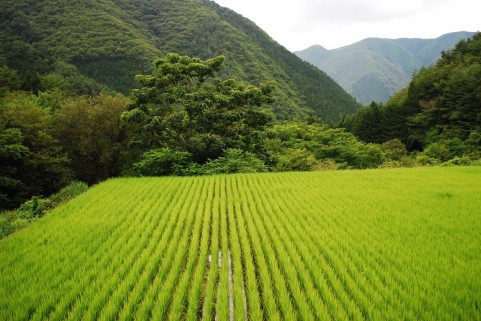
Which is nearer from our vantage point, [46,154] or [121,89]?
[46,154]

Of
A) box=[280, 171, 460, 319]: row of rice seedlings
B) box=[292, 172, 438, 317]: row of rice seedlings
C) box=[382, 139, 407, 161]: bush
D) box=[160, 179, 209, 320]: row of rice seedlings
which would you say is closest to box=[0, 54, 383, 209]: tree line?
box=[382, 139, 407, 161]: bush

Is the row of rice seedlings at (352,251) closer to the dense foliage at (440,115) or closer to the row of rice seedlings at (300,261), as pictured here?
the row of rice seedlings at (300,261)

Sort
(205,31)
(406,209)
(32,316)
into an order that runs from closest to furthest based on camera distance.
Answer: (32,316) → (406,209) → (205,31)

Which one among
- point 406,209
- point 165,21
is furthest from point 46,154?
point 165,21

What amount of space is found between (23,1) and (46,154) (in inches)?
2736

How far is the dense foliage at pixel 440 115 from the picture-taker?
25.1 m

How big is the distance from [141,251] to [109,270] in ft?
3.17

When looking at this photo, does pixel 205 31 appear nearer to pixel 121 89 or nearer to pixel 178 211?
pixel 121 89

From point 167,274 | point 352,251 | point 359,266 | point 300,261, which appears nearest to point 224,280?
point 167,274

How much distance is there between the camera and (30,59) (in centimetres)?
4700

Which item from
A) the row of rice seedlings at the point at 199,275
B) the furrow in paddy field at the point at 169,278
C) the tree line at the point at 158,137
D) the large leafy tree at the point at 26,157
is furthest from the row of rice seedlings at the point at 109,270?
the tree line at the point at 158,137

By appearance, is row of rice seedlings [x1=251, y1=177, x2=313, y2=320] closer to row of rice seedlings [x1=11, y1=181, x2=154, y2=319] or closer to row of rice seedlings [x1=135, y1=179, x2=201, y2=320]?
row of rice seedlings [x1=135, y1=179, x2=201, y2=320]

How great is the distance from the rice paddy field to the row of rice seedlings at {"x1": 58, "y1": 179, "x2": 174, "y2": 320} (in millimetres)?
21

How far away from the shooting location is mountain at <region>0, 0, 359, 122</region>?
169ft
